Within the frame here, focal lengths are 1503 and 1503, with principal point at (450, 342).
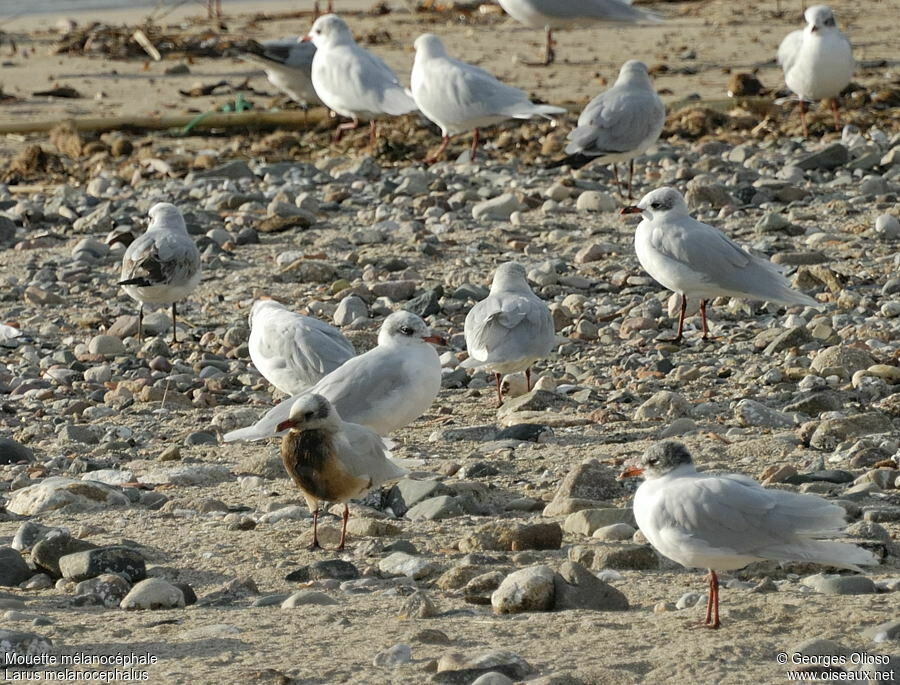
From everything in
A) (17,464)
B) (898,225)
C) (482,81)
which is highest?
(482,81)

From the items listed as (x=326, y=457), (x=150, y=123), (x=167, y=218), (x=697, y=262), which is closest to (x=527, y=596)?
(x=326, y=457)

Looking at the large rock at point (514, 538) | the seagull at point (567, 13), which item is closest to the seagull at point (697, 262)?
the large rock at point (514, 538)

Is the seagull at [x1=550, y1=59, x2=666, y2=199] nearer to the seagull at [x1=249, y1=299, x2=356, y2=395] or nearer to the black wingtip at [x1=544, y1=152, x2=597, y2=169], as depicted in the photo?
the black wingtip at [x1=544, y1=152, x2=597, y2=169]

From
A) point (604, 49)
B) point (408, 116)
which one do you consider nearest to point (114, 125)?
point (408, 116)

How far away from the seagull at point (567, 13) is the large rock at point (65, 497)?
35.3 ft

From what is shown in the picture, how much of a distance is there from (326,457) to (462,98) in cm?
700

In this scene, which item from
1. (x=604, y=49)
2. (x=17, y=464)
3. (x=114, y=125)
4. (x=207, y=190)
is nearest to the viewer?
(x=17, y=464)

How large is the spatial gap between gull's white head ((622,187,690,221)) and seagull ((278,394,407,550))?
Answer: 2.82 m

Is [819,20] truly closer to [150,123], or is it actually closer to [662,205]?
[662,205]

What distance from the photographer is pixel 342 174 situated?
11.7 m

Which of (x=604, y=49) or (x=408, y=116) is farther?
(x=604, y=49)

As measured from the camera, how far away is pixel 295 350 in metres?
6.62

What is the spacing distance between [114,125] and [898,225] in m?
7.30

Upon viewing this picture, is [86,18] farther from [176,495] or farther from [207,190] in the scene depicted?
[176,495]
